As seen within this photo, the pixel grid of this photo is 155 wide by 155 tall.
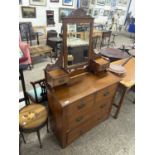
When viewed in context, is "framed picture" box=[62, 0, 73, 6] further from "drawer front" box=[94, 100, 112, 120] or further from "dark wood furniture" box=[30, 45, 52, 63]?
"drawer front" box=[94, 100, 112, 120]

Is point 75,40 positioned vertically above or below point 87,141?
→ above

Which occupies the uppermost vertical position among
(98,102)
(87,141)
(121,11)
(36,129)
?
(121,11)

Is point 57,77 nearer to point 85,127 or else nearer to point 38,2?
point 85,127

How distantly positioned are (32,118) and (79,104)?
1.78 ft

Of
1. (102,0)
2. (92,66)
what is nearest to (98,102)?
(92,66)

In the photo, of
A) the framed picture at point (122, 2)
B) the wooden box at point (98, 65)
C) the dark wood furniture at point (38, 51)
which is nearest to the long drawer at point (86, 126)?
the wooden box at point (98, 65)

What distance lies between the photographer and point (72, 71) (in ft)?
5.41

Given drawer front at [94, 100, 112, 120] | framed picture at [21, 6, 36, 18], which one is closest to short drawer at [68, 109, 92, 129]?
drawer front at [94, 100, 112, 120]

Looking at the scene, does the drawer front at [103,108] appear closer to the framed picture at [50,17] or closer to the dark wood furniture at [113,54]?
the dark wood furniture at [113,54]

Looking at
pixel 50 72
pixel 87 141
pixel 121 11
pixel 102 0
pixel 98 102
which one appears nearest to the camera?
pixel 50 72
